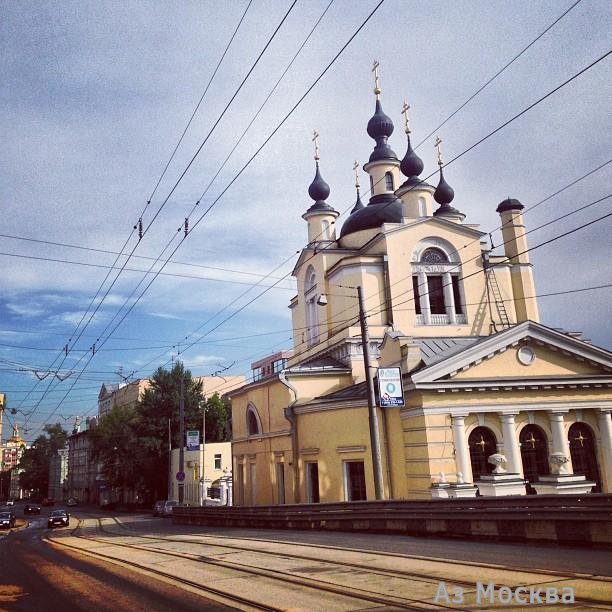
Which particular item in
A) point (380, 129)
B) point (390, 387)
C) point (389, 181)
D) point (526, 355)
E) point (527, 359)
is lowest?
point (390, 387)

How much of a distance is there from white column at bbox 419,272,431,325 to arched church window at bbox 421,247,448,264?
960mm

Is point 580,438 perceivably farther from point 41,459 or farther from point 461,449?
point 41,459

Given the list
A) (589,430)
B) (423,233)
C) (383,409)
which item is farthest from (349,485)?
(423,233)

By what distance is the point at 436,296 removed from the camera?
3183 centimetres

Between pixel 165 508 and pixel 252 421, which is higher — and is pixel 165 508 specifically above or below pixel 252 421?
below

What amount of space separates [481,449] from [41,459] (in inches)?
4306

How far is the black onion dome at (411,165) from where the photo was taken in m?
38.1

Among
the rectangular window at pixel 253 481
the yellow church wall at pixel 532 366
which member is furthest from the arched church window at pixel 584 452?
the rectangular window at pixel 253 481

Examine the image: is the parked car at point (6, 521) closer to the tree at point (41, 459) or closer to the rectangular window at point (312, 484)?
the rectangular window at point (312, 484)

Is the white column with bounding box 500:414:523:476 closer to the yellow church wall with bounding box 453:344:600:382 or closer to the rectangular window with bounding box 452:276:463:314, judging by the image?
the yellow church wall with bounding box 453:344:600:382

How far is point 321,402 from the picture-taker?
81.8ft

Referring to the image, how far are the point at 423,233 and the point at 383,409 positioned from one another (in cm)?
1228

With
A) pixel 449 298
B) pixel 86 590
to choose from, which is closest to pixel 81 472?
pixel 449 298

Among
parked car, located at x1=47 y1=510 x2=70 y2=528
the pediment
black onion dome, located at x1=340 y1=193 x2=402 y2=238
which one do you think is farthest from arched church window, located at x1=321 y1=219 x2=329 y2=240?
parked car, located at x1=47 y1=510 x2=70 y2=528
